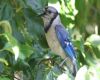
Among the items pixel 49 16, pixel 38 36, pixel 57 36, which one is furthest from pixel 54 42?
pixel 38 36

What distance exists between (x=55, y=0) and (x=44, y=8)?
308 mm

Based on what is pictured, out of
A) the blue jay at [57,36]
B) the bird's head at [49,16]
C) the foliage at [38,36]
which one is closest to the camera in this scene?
the foliage at [38,36]

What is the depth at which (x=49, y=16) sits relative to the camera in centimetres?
186

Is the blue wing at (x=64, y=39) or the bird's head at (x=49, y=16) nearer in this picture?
the bird's head at (x=49, y=16)

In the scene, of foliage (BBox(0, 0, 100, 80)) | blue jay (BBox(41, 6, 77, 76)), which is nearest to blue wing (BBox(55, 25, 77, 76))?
blue jay (BBox(41, 6, 77, 76))

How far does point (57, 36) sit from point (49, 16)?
122 mm

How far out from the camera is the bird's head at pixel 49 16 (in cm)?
174

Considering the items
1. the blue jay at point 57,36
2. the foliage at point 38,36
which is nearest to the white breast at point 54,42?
the blue jay at point 57,36

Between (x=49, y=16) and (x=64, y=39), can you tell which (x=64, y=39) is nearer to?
(x=64, y=39)

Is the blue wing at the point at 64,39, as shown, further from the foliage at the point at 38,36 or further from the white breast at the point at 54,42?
the foliage at the point at 38,36

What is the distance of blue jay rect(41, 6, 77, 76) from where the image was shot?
1.84 metres

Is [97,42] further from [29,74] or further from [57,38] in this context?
[57,38]

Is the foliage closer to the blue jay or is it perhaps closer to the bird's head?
the bird's head

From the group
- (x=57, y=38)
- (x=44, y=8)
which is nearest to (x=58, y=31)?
(x=57, y=38)
